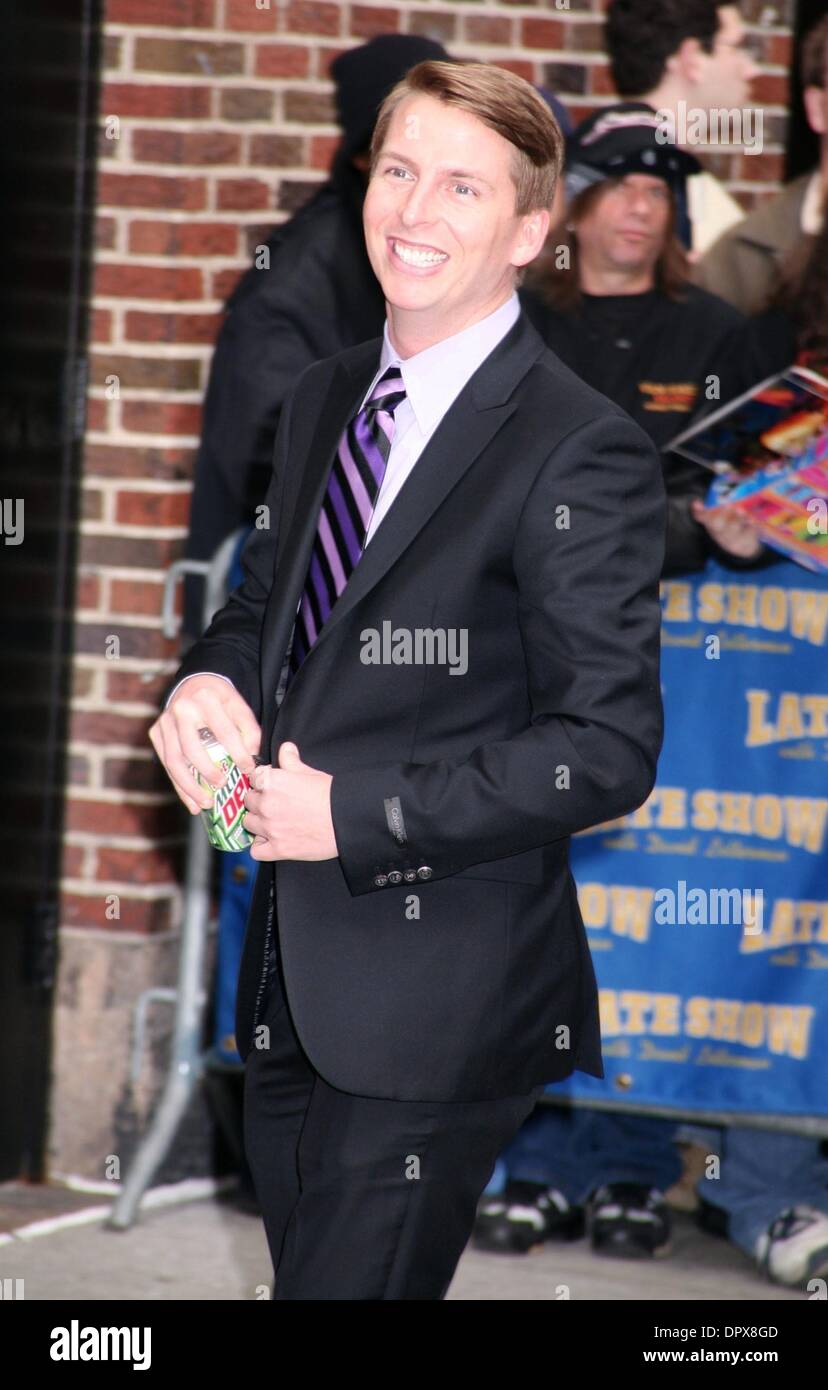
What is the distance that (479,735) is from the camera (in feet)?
8.00

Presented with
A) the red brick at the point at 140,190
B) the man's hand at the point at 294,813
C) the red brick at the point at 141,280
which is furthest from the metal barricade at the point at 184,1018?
the man's hand at the point at 294,813

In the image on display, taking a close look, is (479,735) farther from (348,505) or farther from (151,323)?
(151,323)

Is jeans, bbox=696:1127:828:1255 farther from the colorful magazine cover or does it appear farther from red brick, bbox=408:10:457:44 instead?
red brick, bbox=408:10:457:44

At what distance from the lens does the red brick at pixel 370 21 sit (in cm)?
505

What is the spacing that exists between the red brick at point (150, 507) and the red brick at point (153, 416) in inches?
6.4

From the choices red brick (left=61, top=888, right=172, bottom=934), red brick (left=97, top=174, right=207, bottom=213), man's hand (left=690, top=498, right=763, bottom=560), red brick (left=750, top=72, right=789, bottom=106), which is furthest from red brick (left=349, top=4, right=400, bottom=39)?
red brick (left=61, top=888, right=172, bottom=934)

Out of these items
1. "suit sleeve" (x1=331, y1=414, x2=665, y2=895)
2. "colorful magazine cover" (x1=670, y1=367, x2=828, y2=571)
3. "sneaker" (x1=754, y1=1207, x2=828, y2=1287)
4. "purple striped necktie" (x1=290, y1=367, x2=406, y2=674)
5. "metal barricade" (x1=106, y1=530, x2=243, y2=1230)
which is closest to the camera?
"suit sleeve" (x1=331, y1=414, x2=665, y2=895)

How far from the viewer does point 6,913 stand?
16.1 feet

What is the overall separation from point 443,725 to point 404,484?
31 cm

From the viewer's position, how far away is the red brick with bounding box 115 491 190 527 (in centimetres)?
492

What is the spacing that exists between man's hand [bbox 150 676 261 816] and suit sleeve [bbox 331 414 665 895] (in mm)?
219

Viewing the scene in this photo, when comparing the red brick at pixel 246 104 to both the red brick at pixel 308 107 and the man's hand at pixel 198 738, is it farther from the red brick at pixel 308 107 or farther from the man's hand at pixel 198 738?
the man's hand at pixel 198 738
